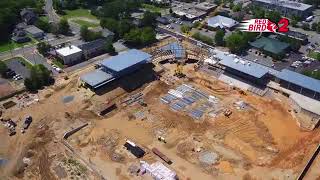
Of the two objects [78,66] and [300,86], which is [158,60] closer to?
[78,66]

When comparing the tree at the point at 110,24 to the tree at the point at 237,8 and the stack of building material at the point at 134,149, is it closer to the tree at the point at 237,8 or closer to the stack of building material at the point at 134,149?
Result: the tree at the point at 237,8

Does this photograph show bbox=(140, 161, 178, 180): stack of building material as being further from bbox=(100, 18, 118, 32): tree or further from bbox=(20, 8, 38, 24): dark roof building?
bbox=(20, 8, 38, 24): dark roof building

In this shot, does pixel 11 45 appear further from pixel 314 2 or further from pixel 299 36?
pixel 314 2

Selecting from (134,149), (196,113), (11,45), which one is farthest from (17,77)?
(196,113)

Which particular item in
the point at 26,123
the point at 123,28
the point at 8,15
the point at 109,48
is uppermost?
the point at 8,15

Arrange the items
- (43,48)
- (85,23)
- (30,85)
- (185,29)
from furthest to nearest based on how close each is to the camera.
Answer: (85,23) → (185,29) → (43,48) → (30,85)

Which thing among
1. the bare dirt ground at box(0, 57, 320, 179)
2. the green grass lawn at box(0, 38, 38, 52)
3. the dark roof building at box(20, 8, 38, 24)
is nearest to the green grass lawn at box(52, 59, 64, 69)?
the bare dirt ground at box(0, 57, 320, 179)

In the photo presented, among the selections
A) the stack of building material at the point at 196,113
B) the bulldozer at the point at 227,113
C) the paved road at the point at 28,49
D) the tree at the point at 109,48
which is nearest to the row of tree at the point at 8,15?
the paved road at the point at 28,49
